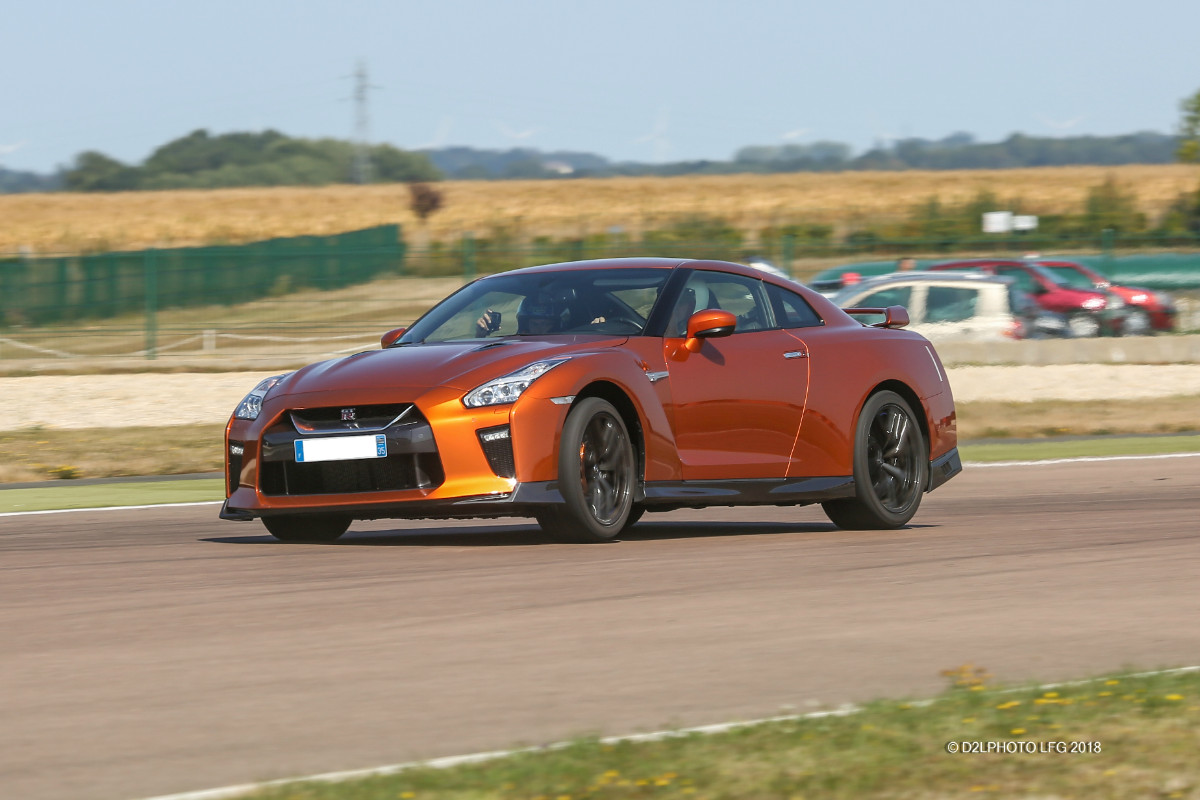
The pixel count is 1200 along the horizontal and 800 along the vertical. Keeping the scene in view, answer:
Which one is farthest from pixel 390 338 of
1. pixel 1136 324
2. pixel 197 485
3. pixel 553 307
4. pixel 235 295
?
pixel 235 295

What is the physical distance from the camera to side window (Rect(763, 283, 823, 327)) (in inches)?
401

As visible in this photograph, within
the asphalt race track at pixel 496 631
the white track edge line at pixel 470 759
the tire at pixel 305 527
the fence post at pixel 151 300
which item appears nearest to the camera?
the white track edge line at pixel 470 759

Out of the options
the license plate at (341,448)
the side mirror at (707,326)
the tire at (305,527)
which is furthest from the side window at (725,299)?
the tire at (305,527)

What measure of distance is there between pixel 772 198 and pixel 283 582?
8392cm

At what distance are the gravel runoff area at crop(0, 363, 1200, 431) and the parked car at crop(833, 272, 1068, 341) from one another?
0.79m

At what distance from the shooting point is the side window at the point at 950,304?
84.0ft

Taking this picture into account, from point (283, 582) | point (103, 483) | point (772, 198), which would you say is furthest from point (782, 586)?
point (772, 198)

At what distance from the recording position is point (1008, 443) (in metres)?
18.0

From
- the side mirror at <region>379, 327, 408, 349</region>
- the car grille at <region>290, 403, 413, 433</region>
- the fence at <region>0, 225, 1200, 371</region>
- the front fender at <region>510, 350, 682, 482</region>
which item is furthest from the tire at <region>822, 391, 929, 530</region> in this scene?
the fence at <region>0, 225, 1200, 371</region>

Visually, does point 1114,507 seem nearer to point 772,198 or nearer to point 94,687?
point 94,687

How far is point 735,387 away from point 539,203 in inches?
3194

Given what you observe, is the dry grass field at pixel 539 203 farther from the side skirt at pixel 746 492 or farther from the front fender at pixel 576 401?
the front fender at pixel 576 401

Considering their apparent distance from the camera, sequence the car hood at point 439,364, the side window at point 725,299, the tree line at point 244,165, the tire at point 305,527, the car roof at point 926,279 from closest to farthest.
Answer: the car hood at point 439,364 → the tire at point 305,527 → the side window at point 725,299 → the car roof at point 926,279 → the tree line at point 244,165

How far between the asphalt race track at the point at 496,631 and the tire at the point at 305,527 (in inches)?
5.2
